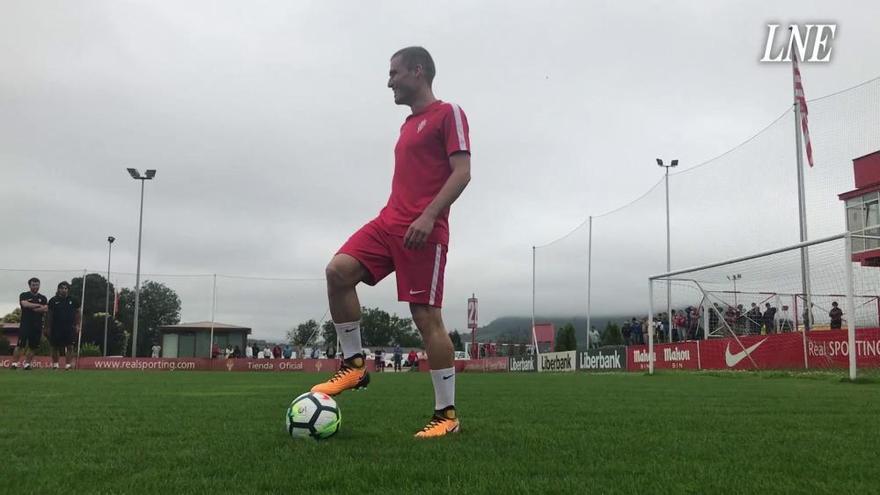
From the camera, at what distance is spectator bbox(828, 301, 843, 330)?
41.4ft

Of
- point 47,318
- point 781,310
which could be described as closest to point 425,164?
point 781,310

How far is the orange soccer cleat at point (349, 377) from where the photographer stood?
3989mm

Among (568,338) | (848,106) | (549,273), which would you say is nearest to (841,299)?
(848,106)

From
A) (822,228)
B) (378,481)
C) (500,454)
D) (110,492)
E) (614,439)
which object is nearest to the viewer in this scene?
(110,492)

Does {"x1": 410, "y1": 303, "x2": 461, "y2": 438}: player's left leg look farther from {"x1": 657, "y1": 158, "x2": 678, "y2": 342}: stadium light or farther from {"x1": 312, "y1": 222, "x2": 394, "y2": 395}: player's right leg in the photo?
{"x1": 657, "y1": 158, "x2": 678, "y2": 342}: stadium light

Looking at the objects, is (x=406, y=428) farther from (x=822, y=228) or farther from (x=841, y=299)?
(x=822, y=228)

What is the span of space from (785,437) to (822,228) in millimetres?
15207

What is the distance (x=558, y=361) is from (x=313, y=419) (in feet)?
81.8

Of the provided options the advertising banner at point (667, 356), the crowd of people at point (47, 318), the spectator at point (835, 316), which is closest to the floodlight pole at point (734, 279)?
the advertising banner at point (667, 356)

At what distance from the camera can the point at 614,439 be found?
3410 mm

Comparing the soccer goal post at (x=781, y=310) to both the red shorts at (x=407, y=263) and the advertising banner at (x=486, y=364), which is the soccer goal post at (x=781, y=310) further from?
the advertising banner at (x=486, y=364)

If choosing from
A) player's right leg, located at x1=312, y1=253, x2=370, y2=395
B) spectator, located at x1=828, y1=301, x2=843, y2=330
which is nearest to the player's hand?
player's right leg, located at x1=312, y1=253, x2=370, y2=395

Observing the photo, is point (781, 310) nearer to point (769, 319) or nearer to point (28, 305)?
point (769, 319)

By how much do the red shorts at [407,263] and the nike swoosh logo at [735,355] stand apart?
13.1 m
